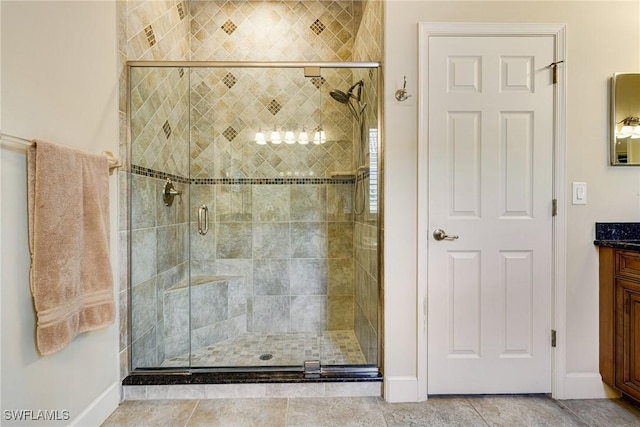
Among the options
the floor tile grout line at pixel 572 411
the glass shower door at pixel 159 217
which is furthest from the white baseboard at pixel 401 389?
the glass shower door at pixel 159 217

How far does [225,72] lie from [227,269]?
5.07 feet

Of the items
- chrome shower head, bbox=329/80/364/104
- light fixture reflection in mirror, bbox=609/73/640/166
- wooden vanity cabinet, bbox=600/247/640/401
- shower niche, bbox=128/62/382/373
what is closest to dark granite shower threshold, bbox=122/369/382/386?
shower niche, bbox=128/62/382/373

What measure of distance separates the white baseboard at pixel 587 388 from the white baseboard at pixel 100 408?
2.51 m

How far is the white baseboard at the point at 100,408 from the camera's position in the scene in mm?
1461

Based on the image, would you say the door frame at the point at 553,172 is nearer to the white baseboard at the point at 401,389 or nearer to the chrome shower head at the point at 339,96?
the white baseboard at the point at 401,389

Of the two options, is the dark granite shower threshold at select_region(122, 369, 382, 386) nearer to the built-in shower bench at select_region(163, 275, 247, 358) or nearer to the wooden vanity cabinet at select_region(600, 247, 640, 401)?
the built-in shower bench at select_region(163, 275, 247, 358)

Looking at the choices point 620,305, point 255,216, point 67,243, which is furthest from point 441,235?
point 67,243

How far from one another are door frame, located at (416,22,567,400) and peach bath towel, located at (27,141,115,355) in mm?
1607

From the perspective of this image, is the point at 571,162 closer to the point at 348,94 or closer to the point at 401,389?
the point at 348,94

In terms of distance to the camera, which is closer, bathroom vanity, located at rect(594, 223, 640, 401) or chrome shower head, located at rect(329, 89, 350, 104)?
bathroom vanity, located at rect(594, 223, 640, 401)

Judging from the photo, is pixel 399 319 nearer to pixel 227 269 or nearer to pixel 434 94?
pixel 434 94

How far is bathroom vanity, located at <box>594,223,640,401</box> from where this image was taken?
162 cm

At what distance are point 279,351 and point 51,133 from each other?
1.80m

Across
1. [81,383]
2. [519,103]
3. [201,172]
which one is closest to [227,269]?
[201,172]
